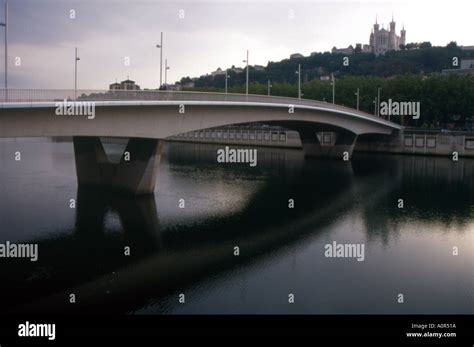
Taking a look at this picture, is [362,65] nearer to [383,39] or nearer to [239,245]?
[383,39]

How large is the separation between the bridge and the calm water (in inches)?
64.5

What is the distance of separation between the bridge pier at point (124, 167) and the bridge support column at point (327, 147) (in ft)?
87.5

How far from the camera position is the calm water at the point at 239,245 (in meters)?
14.0

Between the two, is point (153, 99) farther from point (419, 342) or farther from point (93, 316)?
point (419, 342)

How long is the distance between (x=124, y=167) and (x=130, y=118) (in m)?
4.79

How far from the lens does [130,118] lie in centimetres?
2462

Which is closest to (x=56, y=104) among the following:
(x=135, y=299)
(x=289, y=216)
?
(x=135, y=299)

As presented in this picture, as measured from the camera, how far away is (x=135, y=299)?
1398cm

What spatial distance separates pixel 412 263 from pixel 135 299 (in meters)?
8.91

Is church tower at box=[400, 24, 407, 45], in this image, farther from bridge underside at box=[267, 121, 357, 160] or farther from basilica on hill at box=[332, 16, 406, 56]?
bridge underside at box=[267, 121, 357, 160]

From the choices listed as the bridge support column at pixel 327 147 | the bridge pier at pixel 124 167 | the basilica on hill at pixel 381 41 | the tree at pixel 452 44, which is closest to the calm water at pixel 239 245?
the bridge pier at pixel 124 167

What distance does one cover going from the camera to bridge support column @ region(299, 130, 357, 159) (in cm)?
5272

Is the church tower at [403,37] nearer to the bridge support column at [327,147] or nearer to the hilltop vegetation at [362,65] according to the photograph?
the hilltop vegetation at [362,65]

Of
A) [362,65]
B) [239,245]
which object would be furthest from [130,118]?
[362,65]
